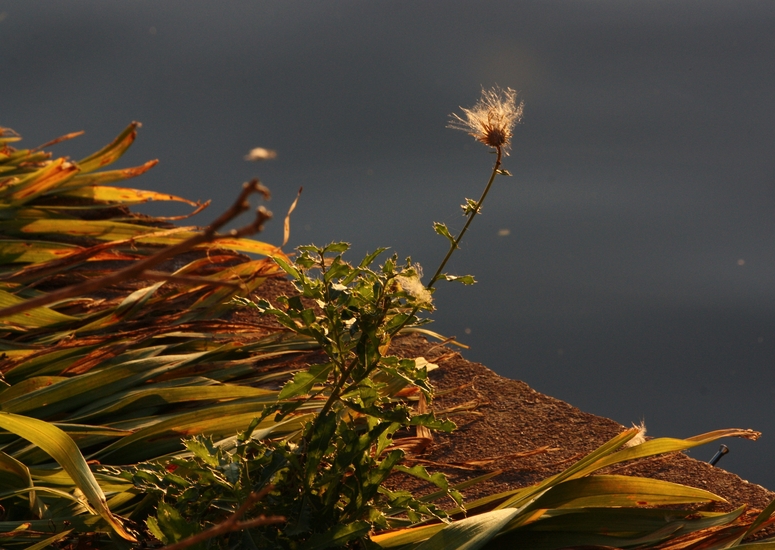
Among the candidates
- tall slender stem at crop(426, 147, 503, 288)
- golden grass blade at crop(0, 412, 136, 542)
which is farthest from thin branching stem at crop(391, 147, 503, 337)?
golden grass blade at crop(0, 412, 136, 542)

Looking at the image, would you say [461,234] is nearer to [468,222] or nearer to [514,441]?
[468,222]

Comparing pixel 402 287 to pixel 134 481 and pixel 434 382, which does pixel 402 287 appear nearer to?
pixel 134 481

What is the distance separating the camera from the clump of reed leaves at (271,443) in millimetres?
1269

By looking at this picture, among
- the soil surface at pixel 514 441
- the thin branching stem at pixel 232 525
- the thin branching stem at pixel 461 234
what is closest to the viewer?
the thin branching stem at pixel 232 525

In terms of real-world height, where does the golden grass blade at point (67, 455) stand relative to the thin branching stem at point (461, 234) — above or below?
below

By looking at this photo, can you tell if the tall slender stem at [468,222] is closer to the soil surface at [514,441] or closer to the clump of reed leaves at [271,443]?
the clump of reed leaves at [271,443]

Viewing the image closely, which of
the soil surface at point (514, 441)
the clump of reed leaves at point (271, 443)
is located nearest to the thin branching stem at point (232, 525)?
the clump of reed leaves at point (271, 443)

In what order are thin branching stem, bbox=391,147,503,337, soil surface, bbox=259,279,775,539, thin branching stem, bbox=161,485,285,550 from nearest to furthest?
thin branching stem, bbox=161,485,285,550
thin branching stem, bbox=391,147,503,337
soil surface, bbox=259,279,775,539

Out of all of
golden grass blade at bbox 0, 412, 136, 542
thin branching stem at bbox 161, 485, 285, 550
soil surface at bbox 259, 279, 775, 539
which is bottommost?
golden grass blade at bbox 0, 412, 136, 542

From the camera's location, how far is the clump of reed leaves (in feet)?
4.16

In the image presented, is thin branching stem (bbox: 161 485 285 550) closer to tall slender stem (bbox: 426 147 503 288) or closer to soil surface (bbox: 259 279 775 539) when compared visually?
tall slender stem (bbox: 426 147 503 288)

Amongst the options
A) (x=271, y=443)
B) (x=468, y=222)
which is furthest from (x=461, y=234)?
(x=271, y=443)

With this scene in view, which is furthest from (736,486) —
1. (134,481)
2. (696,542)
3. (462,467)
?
(134,481)

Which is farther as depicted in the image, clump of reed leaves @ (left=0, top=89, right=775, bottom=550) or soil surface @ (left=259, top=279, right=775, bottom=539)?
soil surface @ (left=259, top=279, right=775, bottom=539)
